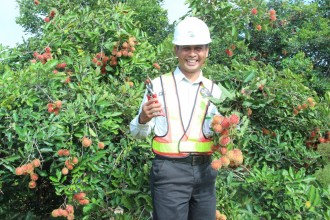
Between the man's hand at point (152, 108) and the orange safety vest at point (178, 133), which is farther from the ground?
the man's hand at point (152, 108)

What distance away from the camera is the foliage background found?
2.53m

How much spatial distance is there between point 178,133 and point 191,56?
338 mm

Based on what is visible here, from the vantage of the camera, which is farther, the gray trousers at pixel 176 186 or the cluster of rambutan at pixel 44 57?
the cluster of rambutan at pixel 44 57

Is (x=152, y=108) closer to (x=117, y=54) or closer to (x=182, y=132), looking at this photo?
(x=182, y=132)

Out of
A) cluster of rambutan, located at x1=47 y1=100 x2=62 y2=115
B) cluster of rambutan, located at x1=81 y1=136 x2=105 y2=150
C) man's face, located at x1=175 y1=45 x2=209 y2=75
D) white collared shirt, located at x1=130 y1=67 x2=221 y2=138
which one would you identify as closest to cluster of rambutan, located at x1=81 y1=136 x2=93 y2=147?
cluster of rambutan, located at x1=81 y1=136 x2=105 y2=150

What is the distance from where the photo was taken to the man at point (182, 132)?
1.88m

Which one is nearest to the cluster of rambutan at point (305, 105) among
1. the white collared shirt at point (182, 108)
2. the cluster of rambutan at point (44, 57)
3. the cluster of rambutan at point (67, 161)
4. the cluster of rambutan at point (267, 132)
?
the cluster of rambutan at point (267, 132)

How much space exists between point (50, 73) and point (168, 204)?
142 cm

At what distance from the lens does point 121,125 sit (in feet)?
9.98

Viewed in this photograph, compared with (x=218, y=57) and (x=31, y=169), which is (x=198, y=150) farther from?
(x=218, y=57)

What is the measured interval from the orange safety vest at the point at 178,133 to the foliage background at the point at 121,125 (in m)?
0.18

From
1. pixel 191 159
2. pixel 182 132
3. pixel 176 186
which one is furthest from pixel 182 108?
pixel 176 186

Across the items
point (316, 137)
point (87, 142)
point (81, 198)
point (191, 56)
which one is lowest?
point (81, 198)

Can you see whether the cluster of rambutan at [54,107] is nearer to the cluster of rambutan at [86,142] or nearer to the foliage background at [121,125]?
the foliage background at [121,125]
